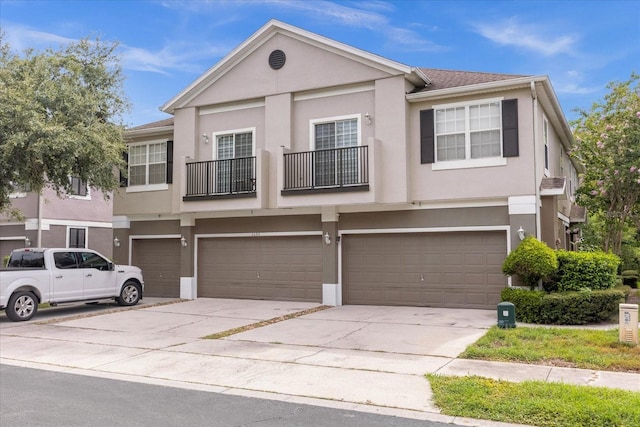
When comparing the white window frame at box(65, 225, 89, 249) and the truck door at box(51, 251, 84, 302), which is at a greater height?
Result: the white window frame at box(65, 225, 89, 249)

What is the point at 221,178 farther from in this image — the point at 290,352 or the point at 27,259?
the point at 290,352

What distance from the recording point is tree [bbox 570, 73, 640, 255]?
54.7 feet

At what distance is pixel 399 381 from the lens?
23.9 feet

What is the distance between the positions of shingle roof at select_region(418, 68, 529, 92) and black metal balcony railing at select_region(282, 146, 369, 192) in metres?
2.85

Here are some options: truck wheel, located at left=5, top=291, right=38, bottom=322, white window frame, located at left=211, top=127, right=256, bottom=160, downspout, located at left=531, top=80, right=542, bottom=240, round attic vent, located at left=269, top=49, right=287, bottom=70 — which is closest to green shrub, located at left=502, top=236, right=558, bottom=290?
downspout, located at left=531, top=80, right=542, bottom=240

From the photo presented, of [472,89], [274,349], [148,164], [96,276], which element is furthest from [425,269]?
[148,164]

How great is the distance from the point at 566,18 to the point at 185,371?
16.4m

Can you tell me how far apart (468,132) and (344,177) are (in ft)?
11.9

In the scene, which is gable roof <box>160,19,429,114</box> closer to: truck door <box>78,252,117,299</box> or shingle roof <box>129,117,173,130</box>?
shingle roof <box>129,117,173,130</box>

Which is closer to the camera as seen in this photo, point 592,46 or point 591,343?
point 591,343

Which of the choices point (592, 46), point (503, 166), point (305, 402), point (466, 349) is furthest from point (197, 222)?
point (592, 46)

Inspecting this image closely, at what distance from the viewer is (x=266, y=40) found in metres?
16.9

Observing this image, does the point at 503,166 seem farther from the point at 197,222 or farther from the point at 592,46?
the point at 592,46

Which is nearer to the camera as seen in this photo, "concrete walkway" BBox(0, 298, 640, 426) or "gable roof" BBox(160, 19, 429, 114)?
"concrete walkway" BBox(0, 298, 640, 426)
